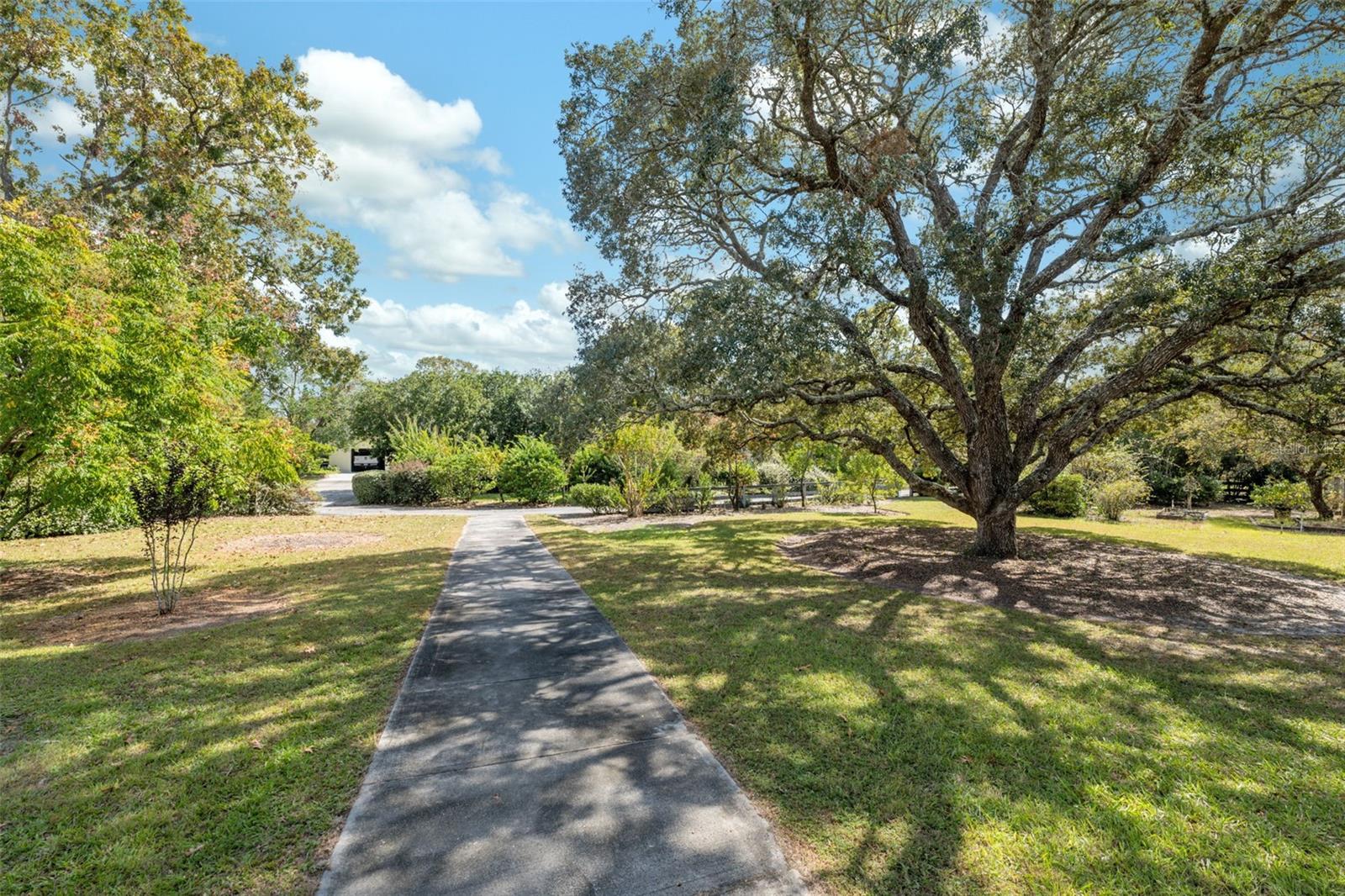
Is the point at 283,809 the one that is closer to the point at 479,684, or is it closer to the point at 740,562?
the point at 479,684

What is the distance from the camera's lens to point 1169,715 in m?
4.11

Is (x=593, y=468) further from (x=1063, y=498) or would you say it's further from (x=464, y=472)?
(x=1063, y=498)

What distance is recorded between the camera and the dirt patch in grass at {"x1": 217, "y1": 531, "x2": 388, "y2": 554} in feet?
41.2

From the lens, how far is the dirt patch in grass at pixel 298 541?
41.2ft

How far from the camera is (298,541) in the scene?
13.9m

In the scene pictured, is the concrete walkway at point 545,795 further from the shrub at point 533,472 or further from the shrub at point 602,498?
the shrub at point 533,472

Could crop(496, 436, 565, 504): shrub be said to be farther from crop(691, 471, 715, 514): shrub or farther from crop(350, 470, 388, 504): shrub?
crop(691, 471, 715, 514): shrub

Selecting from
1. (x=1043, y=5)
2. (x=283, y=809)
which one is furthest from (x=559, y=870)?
(x=1043, y=5)

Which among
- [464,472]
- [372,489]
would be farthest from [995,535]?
[372,489]

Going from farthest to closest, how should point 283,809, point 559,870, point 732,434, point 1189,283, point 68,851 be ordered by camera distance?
point 732,434
point 1189,283
point 283,809
point 68,851
point 559,870

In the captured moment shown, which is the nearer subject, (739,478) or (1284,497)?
(1284,497)

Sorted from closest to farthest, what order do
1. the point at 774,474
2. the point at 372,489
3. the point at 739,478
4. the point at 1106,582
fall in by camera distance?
the point at 1106,582 → the point at 739,478 → the point at 774,474 → the point at 372,489

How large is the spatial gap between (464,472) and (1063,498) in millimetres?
23761

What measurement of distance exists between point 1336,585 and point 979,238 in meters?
7.54
